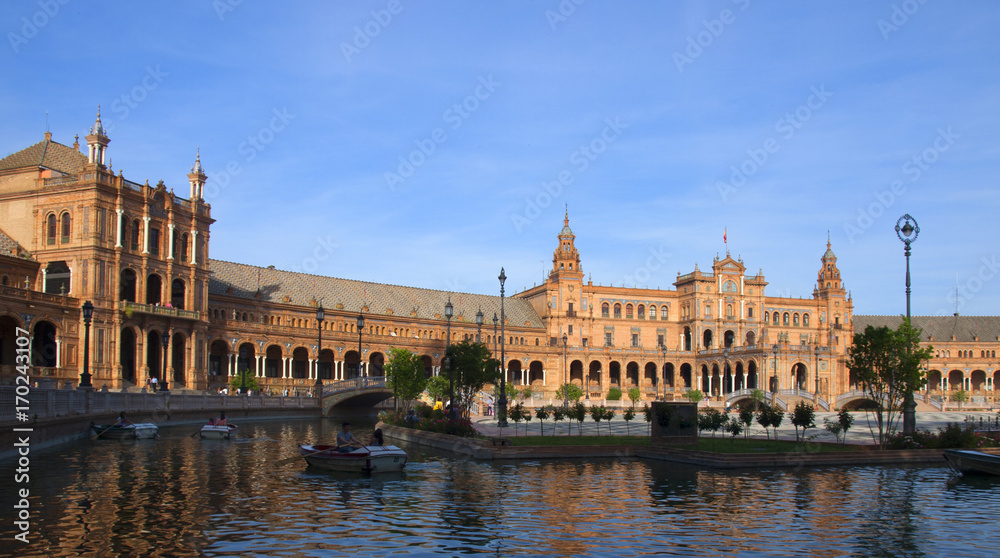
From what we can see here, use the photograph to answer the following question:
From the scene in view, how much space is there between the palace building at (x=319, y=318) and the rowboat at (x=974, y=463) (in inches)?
919

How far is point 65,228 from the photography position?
6328 cm

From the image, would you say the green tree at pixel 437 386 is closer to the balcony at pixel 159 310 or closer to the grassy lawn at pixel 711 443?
the balcony at pixel 159 310

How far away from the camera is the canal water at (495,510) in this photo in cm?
1534

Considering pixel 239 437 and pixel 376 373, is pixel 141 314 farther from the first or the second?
pixel 376 373

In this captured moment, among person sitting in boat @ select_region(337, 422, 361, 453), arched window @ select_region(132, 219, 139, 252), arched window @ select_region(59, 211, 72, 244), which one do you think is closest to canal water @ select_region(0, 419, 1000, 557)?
person sitting in boat @ select_region(337, 422, 361, 453)

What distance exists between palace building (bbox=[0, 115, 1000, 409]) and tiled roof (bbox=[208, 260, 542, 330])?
27cm

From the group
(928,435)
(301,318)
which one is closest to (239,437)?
(928,435)

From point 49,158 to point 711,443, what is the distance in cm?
5967

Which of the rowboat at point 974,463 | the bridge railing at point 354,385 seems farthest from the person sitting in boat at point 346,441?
the bridge railing at point 354,385

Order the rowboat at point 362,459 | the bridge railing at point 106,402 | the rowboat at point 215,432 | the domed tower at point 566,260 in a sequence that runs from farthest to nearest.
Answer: the domed tower at point 566,260 < the rowboat at point 215,432 < the bridge railing at point 106,402 < the rowboat at point 362,459

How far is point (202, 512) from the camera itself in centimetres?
1845

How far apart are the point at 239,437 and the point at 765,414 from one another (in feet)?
81.8

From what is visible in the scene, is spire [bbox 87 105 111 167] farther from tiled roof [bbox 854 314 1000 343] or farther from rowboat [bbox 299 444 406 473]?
tiled roof [bbox 854 314 1000 343]

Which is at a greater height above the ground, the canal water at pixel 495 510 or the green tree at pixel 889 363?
the green tree at pixel 889 363
